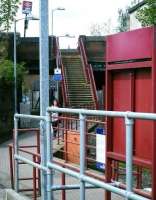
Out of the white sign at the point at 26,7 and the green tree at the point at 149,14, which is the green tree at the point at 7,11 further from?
the green tree at the point at 149,14

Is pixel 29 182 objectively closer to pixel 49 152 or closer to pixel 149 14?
pixel 49 152

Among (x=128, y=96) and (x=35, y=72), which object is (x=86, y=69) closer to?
(x=35, y=72)

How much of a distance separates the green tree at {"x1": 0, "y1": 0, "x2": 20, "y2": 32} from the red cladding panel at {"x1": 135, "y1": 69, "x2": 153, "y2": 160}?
1216 inches

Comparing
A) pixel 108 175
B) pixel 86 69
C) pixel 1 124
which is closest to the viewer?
pixel 108 175

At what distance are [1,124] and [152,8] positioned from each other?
415 inches

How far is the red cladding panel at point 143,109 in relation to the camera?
648 cm

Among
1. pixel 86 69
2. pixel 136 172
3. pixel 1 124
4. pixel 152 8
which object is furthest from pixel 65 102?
pixel 136 172

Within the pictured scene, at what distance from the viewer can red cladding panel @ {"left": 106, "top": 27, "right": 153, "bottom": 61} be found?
251 inches

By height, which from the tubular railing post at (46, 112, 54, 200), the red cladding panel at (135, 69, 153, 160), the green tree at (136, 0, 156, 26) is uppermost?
the green tree at (136, 0, 156, 26)

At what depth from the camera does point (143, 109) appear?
6.64 m

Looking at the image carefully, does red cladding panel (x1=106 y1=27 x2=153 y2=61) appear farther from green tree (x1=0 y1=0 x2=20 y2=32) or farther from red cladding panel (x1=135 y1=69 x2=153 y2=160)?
green tree (x1=0 y1=0 x2=20 y2=32)

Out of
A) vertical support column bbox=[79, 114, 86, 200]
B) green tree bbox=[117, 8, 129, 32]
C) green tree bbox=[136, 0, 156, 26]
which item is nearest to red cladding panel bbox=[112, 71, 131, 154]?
vertical support column bbox=[79, 114, 86, 200]

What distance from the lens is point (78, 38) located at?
164ft

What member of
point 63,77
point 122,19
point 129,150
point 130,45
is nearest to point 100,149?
point 130,45
